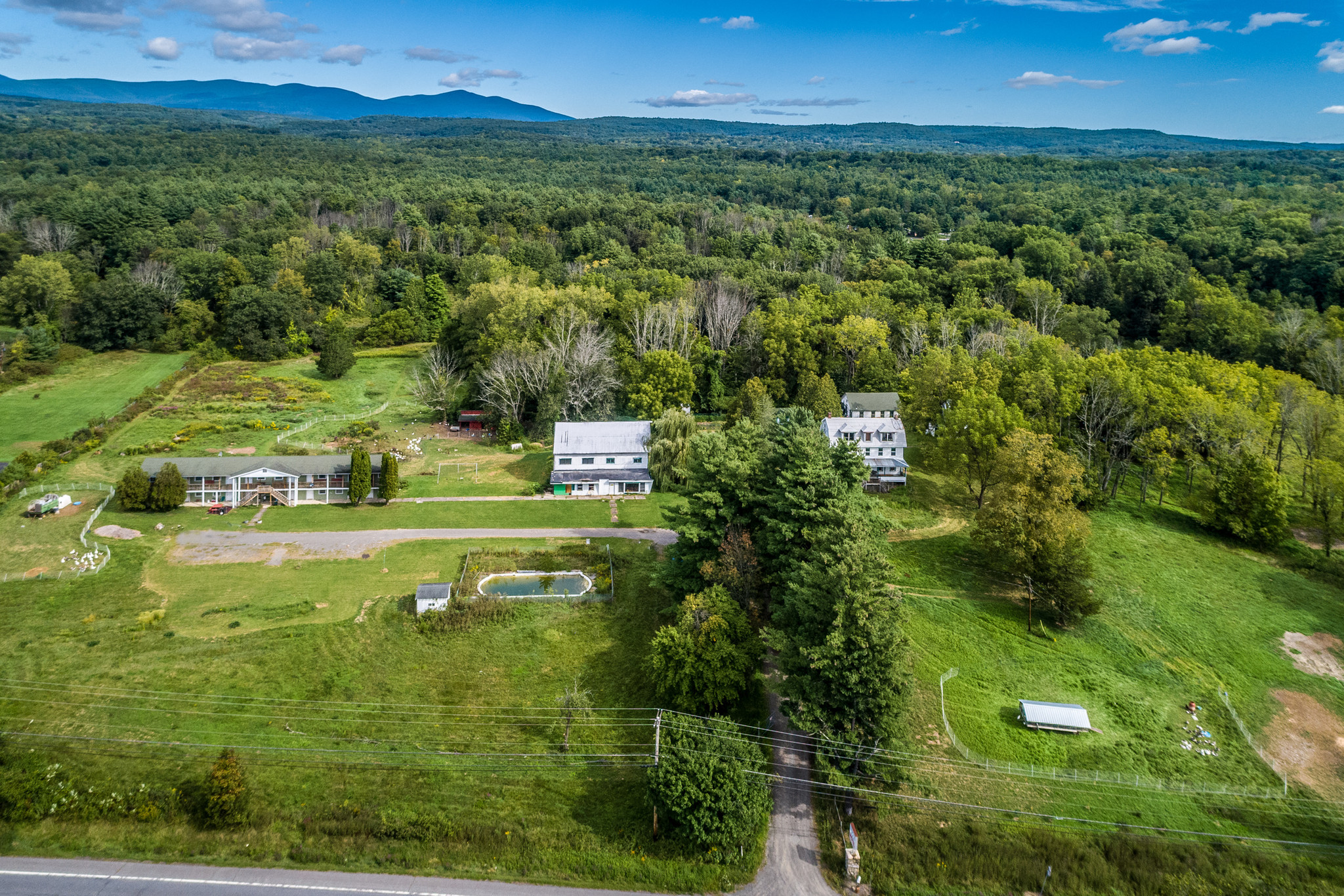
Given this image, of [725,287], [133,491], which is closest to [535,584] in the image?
[133,491]

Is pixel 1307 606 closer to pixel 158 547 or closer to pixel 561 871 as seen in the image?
pixel 561 871

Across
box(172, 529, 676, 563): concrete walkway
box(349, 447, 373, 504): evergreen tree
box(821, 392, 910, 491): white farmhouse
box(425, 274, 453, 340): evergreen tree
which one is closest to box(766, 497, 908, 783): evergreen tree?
box(172, 529, 676, 563): concrete walkway

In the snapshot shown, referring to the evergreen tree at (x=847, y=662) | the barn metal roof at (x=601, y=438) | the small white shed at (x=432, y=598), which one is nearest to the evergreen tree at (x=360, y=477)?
the barn metal roof at (x=601, y=438)

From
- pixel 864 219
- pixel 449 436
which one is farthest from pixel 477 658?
pixel 864 219

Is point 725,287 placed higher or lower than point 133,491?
higher

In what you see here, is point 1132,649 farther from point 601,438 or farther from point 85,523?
point 85,523

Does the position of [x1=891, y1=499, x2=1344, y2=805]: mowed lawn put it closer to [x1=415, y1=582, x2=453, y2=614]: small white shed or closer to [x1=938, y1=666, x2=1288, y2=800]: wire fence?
[x1=938, y1=666, x2=1288, y2=800]: wire fence
